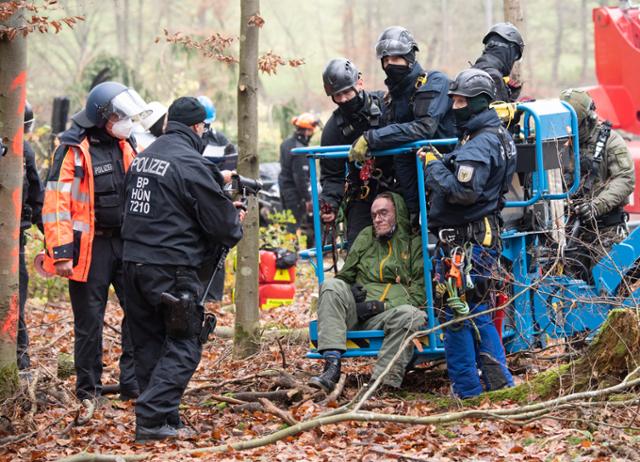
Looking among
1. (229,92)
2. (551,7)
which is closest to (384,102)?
(229,92)

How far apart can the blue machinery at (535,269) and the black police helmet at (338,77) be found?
0.47 m

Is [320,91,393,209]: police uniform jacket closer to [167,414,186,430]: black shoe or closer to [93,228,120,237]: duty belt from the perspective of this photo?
[93,228,120,237]: duty belt

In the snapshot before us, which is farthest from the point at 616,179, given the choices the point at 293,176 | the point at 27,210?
the point at 293,176

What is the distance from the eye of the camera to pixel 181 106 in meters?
6.62

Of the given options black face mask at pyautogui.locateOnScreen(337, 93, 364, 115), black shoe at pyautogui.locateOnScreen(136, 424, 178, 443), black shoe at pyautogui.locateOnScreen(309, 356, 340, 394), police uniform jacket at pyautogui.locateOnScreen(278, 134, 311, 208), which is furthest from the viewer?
police uniform jacket at pyautogui.locateOnScreen(278, 134, 311, 208)

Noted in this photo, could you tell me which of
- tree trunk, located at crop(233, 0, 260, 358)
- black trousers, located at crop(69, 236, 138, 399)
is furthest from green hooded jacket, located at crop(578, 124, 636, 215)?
black trousers, located at crop(69, 236, 138, 399)

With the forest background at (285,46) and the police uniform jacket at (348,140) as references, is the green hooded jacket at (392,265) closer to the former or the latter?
the police uniform jacket at (348,140)

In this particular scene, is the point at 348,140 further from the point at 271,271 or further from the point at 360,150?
the point at 271,271

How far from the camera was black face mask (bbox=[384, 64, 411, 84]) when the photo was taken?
759 centimetres

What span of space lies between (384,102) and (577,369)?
2704mm

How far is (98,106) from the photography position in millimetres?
7473

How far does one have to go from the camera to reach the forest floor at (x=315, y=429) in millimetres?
5648

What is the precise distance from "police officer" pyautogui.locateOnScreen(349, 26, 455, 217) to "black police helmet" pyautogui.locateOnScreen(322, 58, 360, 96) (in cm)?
25

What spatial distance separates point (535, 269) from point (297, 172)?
9.03m
